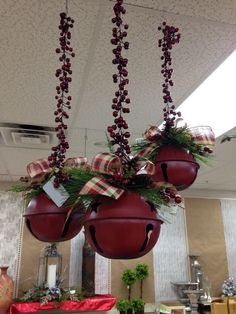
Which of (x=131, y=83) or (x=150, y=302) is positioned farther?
(x=150, y=302)

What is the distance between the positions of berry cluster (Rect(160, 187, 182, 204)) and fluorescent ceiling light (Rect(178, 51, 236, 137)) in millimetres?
1029

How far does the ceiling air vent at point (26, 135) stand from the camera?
6.58 ft

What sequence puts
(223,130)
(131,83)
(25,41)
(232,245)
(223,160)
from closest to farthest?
(25,41) → (131,83) → (223,130) → (223,160) → (232,245)

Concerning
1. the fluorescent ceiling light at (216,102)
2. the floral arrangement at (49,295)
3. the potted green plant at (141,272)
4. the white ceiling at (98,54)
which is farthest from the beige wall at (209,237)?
the white ceiling at (98,54)

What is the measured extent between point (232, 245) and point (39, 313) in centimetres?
269

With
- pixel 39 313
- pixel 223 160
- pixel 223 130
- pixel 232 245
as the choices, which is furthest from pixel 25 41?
pixel 232 245

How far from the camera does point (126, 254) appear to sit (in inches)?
21.3

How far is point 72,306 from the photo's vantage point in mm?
2906

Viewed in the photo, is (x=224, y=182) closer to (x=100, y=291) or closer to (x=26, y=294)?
(x=100, y=291)

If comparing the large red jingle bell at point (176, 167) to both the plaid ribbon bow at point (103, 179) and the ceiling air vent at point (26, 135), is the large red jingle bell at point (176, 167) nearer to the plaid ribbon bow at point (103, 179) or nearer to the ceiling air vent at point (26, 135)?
the plaid ribbon bow at point (103, 179)

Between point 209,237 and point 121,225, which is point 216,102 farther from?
point 209,237

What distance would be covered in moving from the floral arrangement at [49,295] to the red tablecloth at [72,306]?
4 centimetres

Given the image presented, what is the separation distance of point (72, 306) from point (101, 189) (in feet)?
9.24

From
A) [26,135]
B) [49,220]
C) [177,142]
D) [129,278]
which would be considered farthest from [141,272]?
[49,220]
